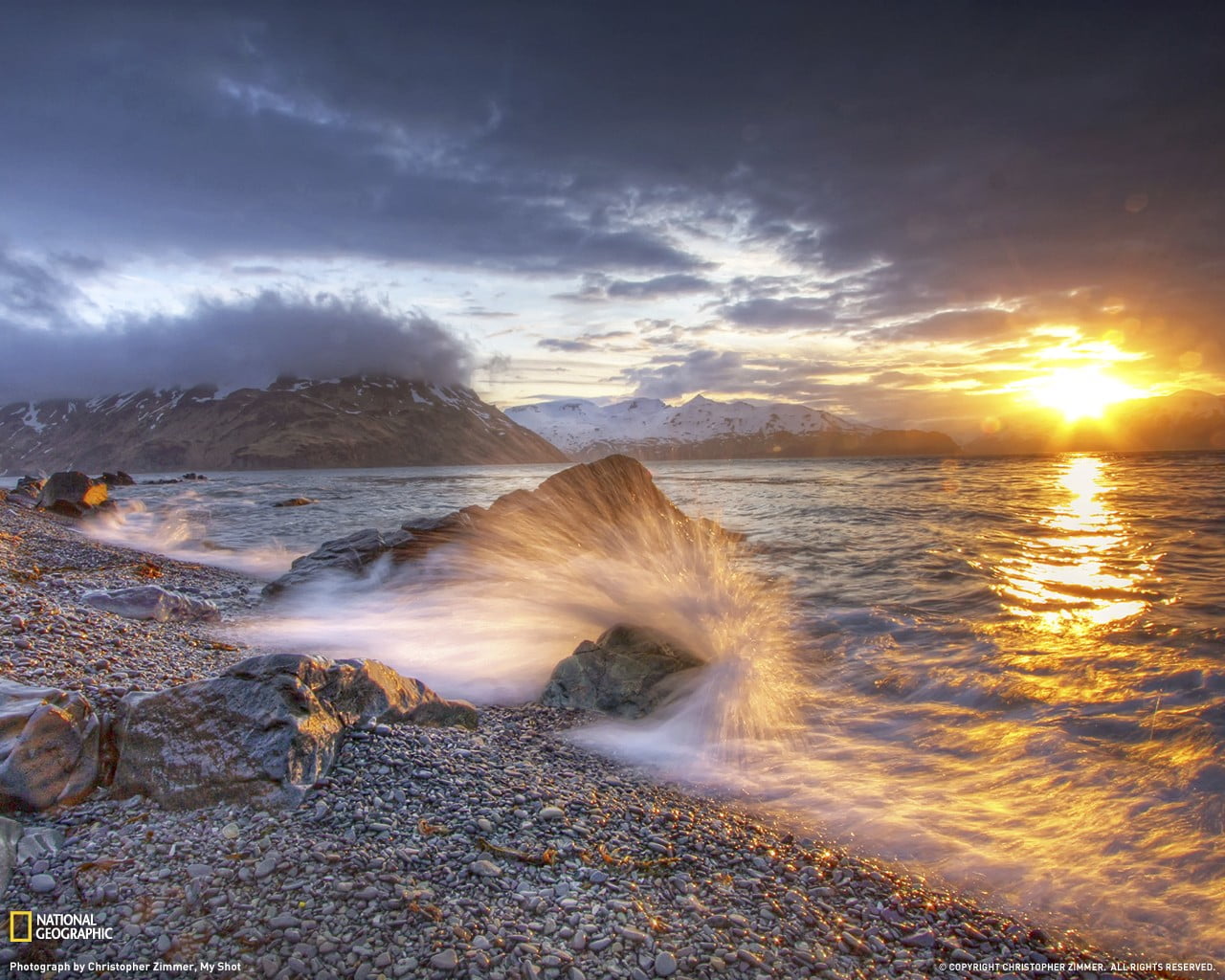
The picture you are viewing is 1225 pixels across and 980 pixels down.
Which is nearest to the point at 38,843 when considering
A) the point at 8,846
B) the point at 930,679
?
the point at 8,846

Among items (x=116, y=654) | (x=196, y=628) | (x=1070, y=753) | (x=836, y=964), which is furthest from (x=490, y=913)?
(x=196, y=628)

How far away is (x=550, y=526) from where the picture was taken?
15.2 meters

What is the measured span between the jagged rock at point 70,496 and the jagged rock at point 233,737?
3324 centimetres

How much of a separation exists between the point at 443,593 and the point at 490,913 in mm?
9581

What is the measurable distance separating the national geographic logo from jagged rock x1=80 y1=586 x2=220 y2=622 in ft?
22.7

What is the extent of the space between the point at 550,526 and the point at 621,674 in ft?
25.8

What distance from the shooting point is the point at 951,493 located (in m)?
38.8

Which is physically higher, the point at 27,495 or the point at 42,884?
the point at 27,495

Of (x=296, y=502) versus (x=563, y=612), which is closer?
(x=563, y=612)

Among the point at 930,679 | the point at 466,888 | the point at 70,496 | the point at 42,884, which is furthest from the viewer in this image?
the point at 70,496

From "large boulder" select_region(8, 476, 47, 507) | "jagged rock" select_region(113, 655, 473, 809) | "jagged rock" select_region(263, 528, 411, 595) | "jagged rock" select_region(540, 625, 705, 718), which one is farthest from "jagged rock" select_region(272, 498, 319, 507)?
"jagged rock" select_region(113, 655, 473, 809)

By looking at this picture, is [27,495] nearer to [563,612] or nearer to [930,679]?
[563,612]

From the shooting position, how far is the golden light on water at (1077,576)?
11148mm

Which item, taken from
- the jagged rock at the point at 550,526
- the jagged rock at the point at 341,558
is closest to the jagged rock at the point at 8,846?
the jagged rock at the point at 341,558
